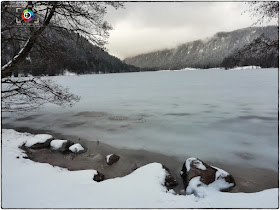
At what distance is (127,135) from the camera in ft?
33.0

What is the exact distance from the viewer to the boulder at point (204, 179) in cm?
539

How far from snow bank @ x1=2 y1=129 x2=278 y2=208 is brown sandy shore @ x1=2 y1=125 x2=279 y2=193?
0.90 meters

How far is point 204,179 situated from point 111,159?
3555 millimetres

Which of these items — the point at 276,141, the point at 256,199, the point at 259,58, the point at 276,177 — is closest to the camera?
the point at 256,199

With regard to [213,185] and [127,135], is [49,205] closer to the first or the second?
[213,185]

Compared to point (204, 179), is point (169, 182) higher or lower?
lower

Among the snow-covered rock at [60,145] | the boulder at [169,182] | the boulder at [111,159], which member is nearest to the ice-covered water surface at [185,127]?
the boulder at [111,159]

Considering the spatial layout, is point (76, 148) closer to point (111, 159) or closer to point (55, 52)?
point (111, 159)

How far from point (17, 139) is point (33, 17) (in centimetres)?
624

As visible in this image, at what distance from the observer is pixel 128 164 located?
23.7ft

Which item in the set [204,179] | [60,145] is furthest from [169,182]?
[60,145]

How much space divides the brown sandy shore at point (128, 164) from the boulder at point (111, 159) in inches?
6.1

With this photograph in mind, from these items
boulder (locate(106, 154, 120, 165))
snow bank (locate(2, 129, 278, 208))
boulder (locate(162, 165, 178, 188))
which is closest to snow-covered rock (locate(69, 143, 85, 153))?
boulder (locate(106, 154, 120, 165))

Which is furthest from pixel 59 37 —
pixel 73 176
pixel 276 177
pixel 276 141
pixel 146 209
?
pixel 276 141
